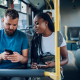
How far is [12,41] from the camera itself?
1.27 metres

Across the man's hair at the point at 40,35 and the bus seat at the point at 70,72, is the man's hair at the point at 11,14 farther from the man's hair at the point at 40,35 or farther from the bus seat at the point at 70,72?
the bus seat at the point at 70,72

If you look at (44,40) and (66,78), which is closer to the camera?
(44,40)

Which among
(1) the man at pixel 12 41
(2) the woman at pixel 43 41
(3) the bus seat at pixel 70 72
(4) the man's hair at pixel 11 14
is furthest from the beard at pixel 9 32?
(3) the bus seat at pixel 70 72

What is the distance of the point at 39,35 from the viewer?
1.33 metres

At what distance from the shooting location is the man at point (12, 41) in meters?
1.20

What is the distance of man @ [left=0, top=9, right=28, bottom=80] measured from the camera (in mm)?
1195

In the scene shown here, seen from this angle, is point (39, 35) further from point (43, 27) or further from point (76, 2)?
point (76, 2)

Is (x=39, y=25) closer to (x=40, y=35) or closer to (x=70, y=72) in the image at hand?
(x=40, y=35)

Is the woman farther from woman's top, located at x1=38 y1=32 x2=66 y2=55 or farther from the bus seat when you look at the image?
the bus seat

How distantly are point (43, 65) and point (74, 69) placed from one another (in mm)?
924

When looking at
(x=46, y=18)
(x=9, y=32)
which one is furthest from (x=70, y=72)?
(x=9, y=32)

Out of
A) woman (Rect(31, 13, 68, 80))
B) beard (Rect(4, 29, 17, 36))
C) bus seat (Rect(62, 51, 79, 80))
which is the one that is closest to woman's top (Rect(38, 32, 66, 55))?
woman (Rect(31, 13, 68, 80))

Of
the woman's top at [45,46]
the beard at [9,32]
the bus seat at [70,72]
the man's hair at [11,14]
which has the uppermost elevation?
the man's hair at [11,14]

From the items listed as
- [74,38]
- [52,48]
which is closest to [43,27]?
[52,48]
